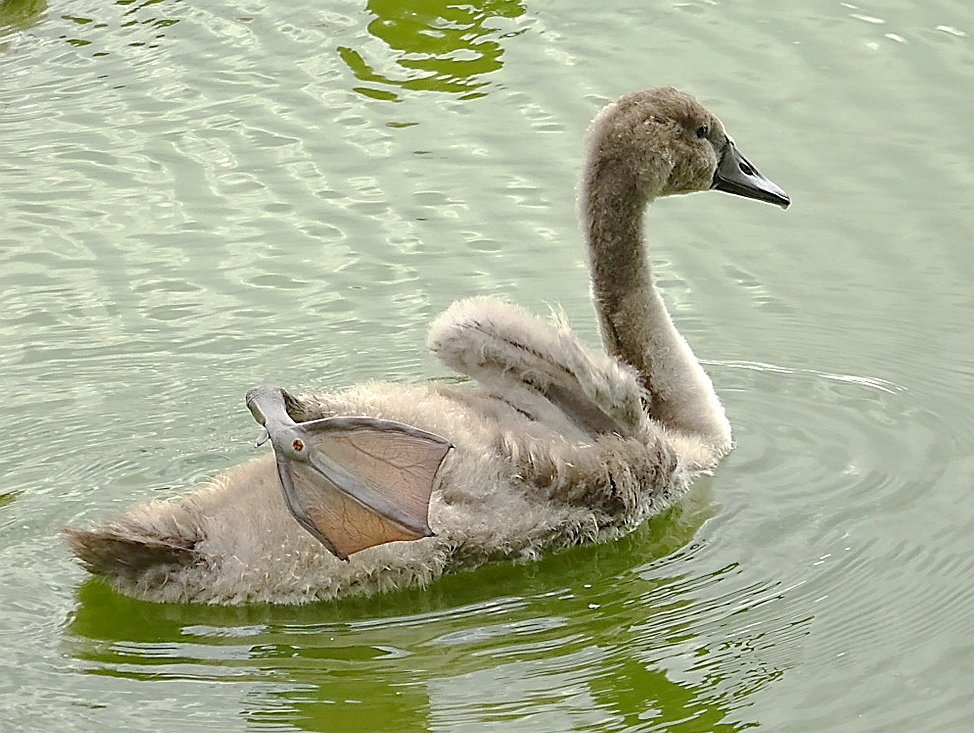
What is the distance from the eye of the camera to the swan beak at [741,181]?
657cm

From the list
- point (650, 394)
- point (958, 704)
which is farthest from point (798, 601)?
point (650, 394)

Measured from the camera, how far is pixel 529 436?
217 inches

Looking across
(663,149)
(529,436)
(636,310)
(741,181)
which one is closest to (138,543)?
(529,436)

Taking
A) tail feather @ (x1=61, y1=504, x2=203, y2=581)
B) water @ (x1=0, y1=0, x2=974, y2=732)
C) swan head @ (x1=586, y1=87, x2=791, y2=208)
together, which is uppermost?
swan head @ (x1=586, y1=87, x2=791, y2=208)

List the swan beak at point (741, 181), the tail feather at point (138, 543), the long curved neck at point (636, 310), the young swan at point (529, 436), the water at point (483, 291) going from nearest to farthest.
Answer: the water at point (483, 291) → the tail feather at point (138, 543) → the young swan at point (529, 436) → the long curved neck at point (636, 310) → the swan beak at point (741, 181)

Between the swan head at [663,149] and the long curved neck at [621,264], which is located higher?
the swan head at [663,149]

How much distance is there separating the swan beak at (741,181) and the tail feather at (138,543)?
245cm

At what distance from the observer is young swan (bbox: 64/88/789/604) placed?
514 cm

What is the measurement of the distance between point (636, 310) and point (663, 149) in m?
0.55

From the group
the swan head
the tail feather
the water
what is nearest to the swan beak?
the swan head

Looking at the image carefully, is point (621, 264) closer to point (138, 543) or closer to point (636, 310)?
point (636, 310)

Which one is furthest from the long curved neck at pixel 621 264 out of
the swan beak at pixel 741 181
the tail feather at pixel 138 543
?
the tail feather at pixel 138 543

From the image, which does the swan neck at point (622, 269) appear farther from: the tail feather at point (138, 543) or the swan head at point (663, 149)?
the tail feather at point (138, 543)

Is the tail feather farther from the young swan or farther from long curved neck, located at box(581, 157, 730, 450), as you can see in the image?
long curved neck, located at box(581, 157, 730, 450)
